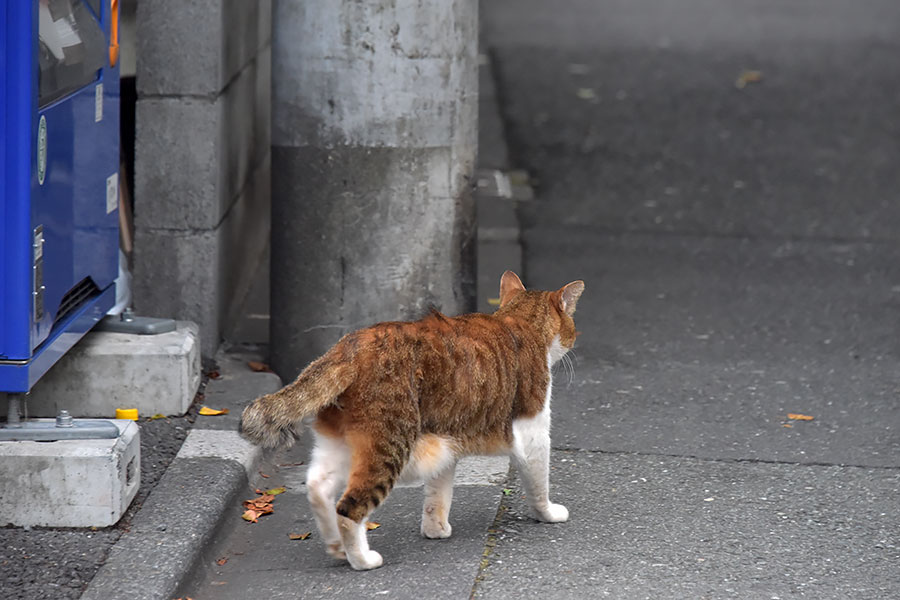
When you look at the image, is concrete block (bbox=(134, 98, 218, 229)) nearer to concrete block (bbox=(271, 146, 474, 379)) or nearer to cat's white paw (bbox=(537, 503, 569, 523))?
concrete block (bbox=(271, 146, 474, 379))

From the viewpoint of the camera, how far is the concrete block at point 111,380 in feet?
15.7

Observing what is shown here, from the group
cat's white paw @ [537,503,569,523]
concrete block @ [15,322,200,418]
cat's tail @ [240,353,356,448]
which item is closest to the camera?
cat's tail @ [240,353,356,448]

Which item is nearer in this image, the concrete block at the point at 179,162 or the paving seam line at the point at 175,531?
the paving seam line at the point at 175,531

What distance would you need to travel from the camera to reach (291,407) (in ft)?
12.0

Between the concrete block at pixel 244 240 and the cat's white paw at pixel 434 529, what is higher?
the concrete block at pixel 244 240

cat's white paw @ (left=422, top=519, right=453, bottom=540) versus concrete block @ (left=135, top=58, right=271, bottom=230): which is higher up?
concrete block @ (left=135, top=58, right=271, bottom=230)

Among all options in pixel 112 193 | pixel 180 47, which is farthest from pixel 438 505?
pixel 180 47

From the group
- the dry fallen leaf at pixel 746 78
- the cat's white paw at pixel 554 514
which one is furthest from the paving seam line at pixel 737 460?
the dry fallen leaf at pixel 746 78

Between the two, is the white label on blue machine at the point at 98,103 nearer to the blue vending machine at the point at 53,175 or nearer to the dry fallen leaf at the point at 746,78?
the blue vending machine at the point at 53,175

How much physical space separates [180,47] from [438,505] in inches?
92.9

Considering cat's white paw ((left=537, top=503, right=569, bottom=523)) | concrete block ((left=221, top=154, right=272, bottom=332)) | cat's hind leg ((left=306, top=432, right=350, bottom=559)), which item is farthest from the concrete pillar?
cat's hind leg ((left=306, top=432, right=350, bottom=559))

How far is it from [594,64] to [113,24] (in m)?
9.17

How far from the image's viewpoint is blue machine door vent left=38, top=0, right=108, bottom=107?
3938mm

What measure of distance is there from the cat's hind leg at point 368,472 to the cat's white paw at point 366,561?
0.15 metres
